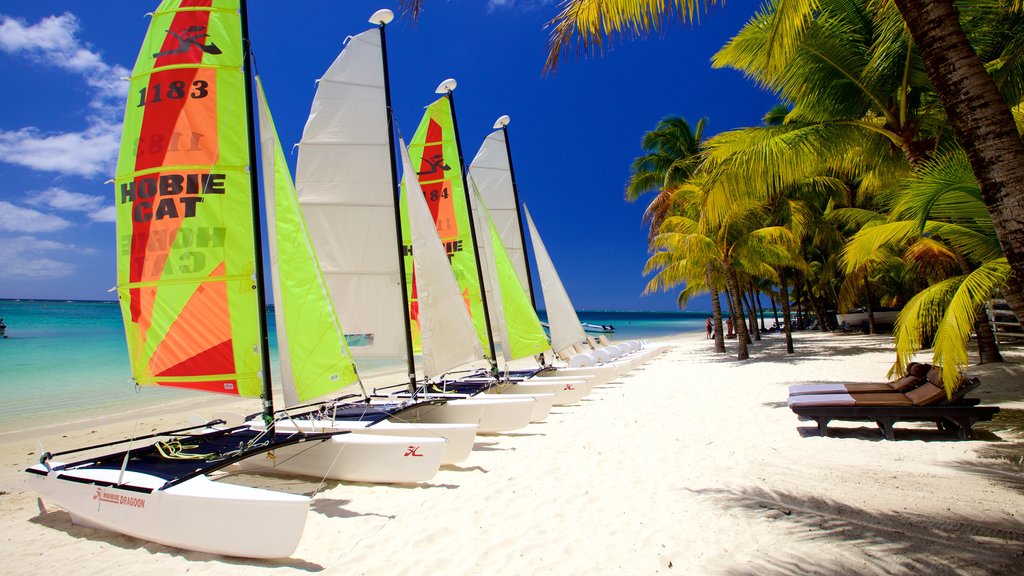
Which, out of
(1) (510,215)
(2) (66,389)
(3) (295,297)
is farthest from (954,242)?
(2) (66,389)

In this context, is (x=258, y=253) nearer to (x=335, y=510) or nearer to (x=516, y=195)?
(x=335, y=510)

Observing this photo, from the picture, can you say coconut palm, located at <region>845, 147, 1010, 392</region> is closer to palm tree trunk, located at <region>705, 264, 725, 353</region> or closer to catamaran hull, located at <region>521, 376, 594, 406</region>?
catamaran hull, located at <region>521, 376, 594, 406</region>

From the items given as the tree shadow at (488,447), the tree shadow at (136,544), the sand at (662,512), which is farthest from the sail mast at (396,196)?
the tree shadow at (136,544)

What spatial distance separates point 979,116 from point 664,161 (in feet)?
66.4

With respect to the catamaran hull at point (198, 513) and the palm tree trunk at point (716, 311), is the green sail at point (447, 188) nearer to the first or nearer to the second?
the catamaran hull at point (198, 513)

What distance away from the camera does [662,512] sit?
4250 millimetres

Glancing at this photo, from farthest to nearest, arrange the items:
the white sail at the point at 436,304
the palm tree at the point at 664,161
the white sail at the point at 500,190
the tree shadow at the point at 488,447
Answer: the palm tree at the point at 664,161 → the white sail at the point at 500,190 → the white sail at the point at 436,304 → the tree shadow at the point at 488,447

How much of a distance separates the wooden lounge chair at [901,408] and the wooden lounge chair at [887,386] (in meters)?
0.17

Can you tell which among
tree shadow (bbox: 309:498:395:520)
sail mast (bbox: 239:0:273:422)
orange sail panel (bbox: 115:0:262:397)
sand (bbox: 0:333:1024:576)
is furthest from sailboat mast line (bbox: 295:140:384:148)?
tree shadow (bbox: 309:498:395:520)

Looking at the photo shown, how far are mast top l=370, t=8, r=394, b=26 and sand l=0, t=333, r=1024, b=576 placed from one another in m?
7.06

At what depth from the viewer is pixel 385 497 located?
5.12m

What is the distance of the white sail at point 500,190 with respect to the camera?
13562 millimetres

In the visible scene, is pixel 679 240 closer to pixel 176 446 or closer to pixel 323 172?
pixel 323 172

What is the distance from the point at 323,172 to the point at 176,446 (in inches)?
171
